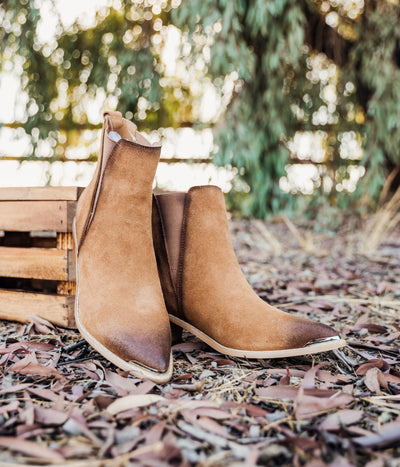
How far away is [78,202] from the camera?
1113 millimetres

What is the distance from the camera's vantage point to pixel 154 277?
0.98 meters

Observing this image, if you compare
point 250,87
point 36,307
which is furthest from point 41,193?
point 250,87

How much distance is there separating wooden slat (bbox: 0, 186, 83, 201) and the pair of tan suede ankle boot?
8 cm

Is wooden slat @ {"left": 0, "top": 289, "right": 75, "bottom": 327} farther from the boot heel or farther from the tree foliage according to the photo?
the tree foliage

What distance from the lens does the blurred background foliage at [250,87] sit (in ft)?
10.6

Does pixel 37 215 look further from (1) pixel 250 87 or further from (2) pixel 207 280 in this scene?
(1) pixel 250 87

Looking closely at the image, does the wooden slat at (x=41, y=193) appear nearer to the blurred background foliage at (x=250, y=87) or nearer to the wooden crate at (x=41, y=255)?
the wooden crate at (x=41, y=255)

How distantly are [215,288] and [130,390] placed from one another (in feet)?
1.04

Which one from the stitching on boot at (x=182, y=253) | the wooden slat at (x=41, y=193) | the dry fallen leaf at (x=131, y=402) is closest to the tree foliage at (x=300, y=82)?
the wooden slat at (x=41, y=193)

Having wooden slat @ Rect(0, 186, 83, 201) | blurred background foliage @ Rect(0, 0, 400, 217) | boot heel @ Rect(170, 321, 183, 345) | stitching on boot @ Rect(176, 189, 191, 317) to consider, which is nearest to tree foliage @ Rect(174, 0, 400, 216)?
blurred background foliage @ Rect(0, 0, 400, 217)

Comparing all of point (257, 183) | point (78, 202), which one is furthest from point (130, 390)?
point (257, 183)

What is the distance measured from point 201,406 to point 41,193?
0.77 metres

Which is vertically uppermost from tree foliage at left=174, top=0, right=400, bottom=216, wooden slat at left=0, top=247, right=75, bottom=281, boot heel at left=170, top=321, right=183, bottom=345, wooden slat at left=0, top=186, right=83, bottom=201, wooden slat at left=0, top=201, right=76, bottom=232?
tree foliage at left=174, top=0, right=400, bottom=216

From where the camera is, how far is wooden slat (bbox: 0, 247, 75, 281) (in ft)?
3.82
